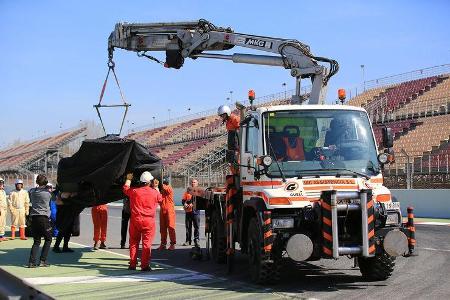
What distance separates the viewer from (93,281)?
990 cm

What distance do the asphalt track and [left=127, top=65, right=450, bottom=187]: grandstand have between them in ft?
23.9

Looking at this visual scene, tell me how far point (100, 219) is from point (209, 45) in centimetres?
485

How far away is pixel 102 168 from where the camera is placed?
12258mm

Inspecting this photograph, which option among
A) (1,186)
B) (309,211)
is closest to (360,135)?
(309,211)

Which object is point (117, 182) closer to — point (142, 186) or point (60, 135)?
point (142, 186)

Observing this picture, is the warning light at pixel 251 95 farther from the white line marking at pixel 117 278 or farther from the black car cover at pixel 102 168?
the white line marking at pixel 117 278

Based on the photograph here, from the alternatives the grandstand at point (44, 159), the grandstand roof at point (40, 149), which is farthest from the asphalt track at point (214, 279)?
the grandstand roof at point (40, 149)

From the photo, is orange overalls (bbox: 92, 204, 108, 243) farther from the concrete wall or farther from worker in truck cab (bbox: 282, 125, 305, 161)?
the concrete wall

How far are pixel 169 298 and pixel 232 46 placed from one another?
6814 millimetres

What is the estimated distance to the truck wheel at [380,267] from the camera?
923cm

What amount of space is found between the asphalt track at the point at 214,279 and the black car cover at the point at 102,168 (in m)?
1.38

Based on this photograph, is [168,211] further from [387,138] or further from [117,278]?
[387,138]

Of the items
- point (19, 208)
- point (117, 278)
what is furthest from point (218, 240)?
point (19, 208)

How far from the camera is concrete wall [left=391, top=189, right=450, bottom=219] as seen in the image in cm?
2417
